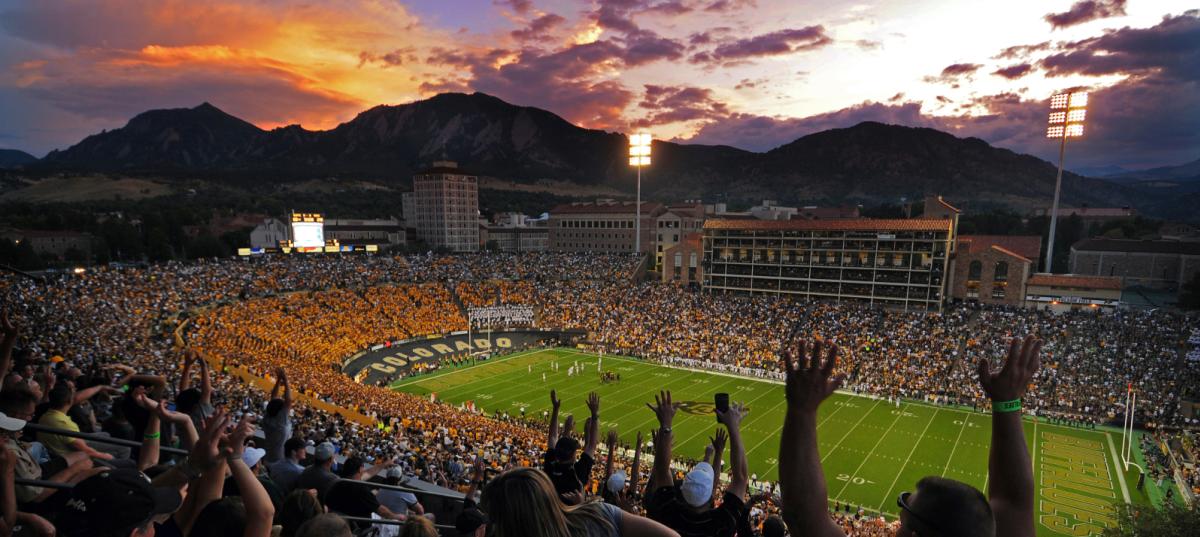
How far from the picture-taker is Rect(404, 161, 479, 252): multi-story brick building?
380 ft

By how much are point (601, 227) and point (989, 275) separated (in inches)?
2192

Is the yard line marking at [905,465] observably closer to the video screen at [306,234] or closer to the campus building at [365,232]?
the video screen at [306,234]

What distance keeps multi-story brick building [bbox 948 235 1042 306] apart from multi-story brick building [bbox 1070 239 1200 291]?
75.7 feet

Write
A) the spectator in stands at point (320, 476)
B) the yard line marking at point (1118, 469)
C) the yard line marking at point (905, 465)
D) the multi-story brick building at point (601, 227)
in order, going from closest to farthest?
the spectator in stands at point (320, 476)
the yard line marking at point (905, 465)
the yard line marking at point (1118, 469)
the multi-story brick building at point (601, 227)

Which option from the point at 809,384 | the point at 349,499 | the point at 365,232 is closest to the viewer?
the point at 809,384

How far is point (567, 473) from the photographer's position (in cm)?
446

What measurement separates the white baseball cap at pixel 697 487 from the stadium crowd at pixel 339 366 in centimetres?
23

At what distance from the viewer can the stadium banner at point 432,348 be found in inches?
1411

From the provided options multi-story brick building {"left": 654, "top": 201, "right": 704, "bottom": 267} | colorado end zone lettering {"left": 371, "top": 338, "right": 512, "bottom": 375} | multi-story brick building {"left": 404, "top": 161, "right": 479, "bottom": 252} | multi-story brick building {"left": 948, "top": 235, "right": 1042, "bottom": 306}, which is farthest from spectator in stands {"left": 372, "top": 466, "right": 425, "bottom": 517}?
multi-story brick building {"left": 404, "top": 161, "right": 479, "bottom": 252}

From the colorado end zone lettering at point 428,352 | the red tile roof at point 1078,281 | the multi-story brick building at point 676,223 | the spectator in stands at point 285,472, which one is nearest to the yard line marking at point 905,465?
the red tile roof at point 1078,281

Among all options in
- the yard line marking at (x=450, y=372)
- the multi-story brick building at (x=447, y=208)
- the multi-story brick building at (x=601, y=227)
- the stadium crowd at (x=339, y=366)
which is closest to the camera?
the stadium crowd at (x=339, y=366)

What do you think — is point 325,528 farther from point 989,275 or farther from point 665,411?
point 989,275

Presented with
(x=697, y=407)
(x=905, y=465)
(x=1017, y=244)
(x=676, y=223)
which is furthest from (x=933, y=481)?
(x=676, y=223)

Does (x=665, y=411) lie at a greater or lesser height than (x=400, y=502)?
greater
